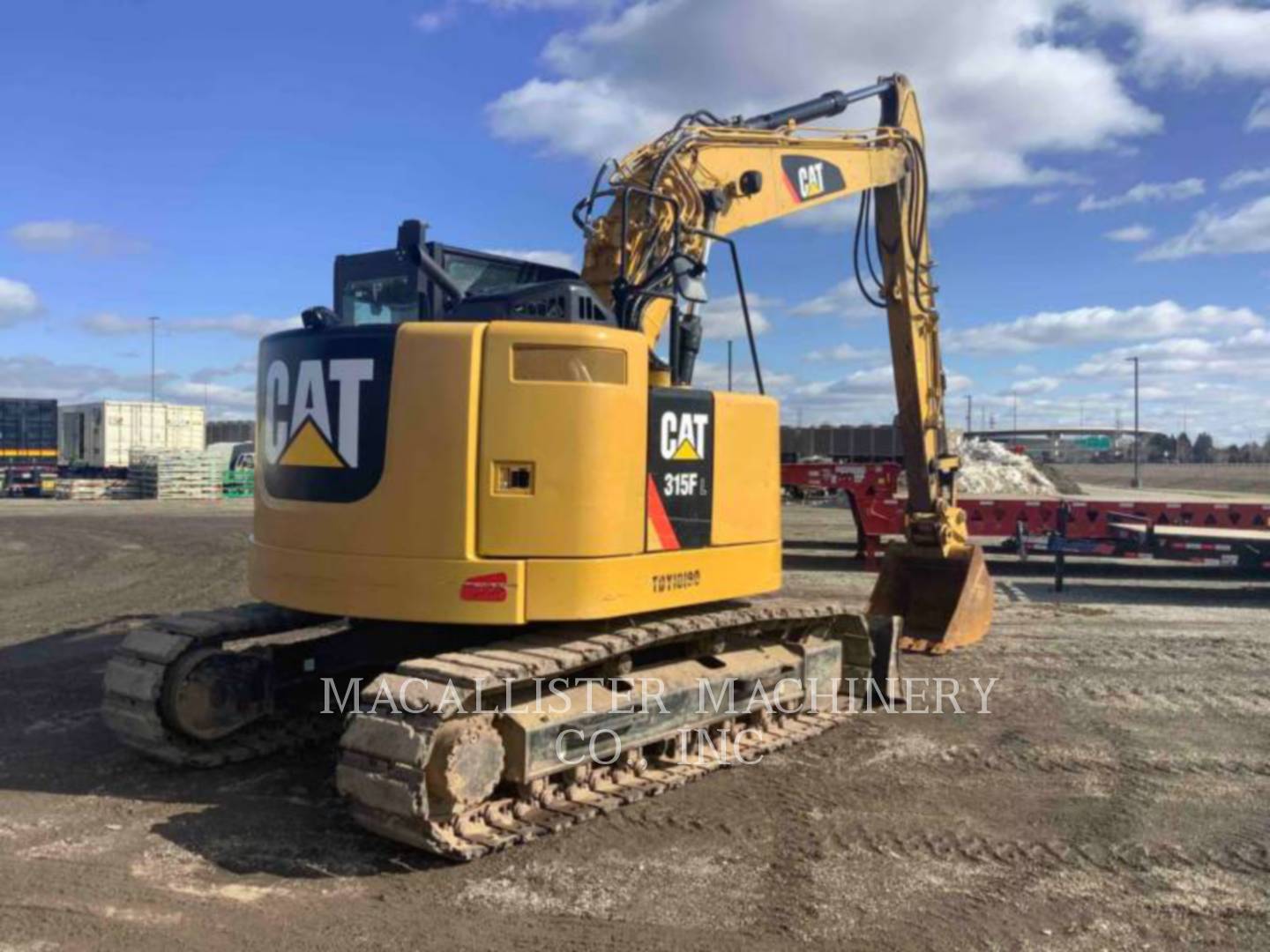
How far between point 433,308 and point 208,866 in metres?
3.36

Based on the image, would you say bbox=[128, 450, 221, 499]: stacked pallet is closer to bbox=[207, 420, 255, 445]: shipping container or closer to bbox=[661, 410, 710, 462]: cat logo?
bbox=[207, 420, 255, 445]: shipping container

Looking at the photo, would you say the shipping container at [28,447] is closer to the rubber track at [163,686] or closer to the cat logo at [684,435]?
the rubber track at [163,686]

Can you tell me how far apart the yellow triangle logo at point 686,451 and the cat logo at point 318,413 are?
5.72 feet

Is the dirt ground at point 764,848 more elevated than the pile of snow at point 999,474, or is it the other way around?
the pile of snow at point 999,474

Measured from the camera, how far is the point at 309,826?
5.50 m

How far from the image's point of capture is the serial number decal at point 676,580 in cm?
593

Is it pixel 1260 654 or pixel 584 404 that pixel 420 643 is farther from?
pixel 1260 654

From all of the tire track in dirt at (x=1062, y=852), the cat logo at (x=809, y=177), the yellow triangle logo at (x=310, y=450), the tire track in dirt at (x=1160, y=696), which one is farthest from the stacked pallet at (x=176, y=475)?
the tire track in dirt at (x=1062, y=852)

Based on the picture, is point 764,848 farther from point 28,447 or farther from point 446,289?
point 28,447

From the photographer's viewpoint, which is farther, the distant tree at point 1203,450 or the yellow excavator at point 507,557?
the distant tree at point 1203,450

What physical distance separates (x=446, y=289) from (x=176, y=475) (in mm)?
36001

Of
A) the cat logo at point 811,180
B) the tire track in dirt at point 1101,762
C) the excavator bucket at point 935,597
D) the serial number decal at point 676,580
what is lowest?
the tire track in dirt at point 1101,762

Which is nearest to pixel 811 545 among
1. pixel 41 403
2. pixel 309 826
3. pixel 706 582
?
pixel 706 582

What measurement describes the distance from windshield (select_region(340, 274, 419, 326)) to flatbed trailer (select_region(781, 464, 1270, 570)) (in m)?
10.9
